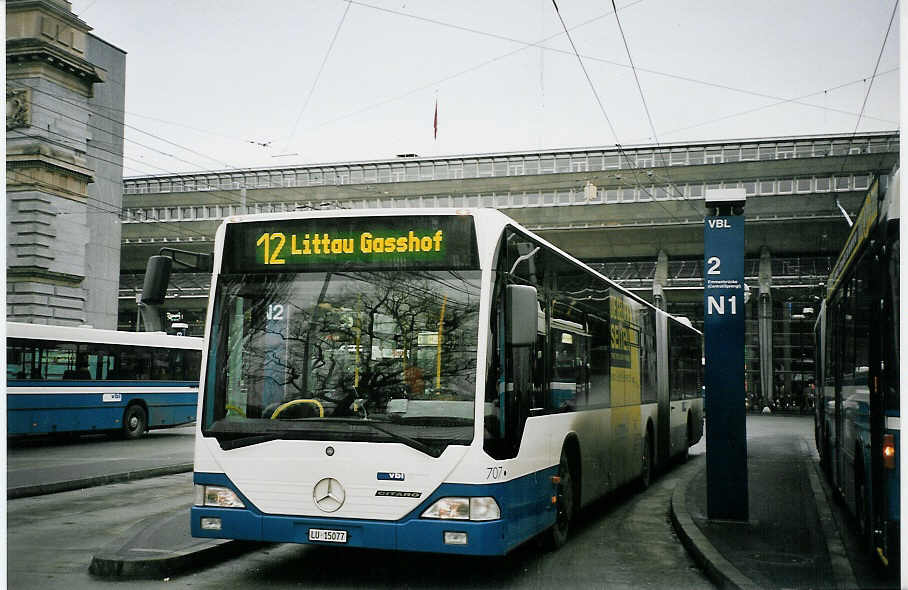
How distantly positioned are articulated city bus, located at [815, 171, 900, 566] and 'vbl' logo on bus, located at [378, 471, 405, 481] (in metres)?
3.25

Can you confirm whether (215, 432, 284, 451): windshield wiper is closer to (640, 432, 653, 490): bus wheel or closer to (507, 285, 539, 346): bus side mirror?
(507, 285, 539, 346): bus side mirror

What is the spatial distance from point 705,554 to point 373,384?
10.9 feet

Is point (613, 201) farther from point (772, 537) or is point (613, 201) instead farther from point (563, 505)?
point (772, 537)

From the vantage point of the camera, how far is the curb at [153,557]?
A: 26.1 feet

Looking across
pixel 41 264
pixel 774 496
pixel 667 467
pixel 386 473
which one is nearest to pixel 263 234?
pixel 386 473

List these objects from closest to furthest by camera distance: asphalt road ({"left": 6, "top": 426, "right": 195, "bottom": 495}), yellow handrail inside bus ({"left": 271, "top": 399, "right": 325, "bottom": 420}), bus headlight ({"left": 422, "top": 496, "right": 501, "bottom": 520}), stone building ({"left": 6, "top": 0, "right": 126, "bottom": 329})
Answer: bus headlight ({"left": 422, "top": 496, "right": 501, "bottom": 520}) < yellow handrail inside bus ({"left": 271, "top": 399, "right": 325, "bottom": 420}) < stone building ({"left": 6, "top": 0, "right": 126, "bottom": 329}) < asphalt road ({"left": 6, "top": 426, "right": 195, "bottom": 495})

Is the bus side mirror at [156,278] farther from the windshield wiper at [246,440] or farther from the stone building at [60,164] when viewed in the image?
the stone building at [60,164]

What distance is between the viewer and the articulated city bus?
6219 millimetres

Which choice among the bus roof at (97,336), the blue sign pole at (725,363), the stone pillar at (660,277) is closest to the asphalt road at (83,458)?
the bus roof at (97,336)

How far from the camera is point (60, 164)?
1281 cm

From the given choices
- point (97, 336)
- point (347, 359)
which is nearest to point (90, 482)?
point (97, 336)

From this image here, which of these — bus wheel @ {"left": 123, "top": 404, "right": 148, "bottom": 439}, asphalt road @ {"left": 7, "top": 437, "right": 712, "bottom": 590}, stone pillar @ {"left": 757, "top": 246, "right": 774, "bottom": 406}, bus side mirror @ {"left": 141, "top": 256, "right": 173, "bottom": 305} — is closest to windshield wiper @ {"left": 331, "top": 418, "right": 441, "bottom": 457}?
asphalt road @ {"left": 7, "top": 437, "right": 712, "bottom": 590}

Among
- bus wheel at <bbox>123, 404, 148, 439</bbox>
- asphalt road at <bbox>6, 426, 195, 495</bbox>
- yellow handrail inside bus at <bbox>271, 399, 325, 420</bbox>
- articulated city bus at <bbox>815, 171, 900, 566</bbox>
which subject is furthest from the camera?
bus wheel at <bbox>123, 404, 148, 439</bbox>

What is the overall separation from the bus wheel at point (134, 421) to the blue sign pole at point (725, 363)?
58.0ft
